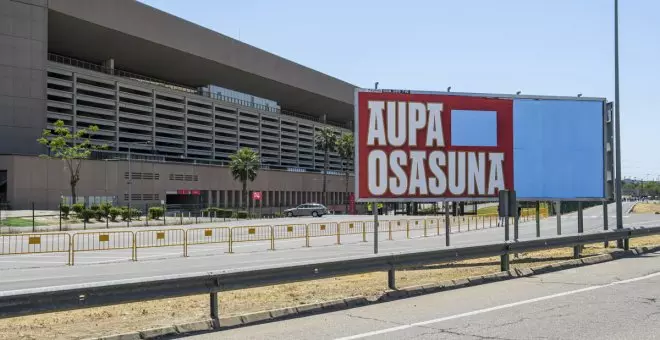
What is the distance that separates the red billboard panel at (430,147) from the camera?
15.8 m

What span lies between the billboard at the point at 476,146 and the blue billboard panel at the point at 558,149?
0.03m

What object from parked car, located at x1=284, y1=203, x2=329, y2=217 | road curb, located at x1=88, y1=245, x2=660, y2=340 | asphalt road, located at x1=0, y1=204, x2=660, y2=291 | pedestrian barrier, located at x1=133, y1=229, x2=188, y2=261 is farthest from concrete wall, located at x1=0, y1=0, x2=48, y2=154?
road curb, located at x1=88, y1=245, x2=660, y2=340

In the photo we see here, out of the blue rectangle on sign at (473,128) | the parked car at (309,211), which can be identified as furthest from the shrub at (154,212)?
the blue rectangle on sign at (473,128)

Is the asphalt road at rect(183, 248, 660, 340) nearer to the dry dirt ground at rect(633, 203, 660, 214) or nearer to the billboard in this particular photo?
the billboard

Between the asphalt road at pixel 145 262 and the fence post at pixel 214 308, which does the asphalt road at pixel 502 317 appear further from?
the asphalt road at pixel 145 262

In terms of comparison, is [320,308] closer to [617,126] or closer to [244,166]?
[617,126]

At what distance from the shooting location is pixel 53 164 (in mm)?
61688

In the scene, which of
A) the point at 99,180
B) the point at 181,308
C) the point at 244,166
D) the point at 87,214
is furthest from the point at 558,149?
the point at 244,166

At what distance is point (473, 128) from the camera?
17.1m

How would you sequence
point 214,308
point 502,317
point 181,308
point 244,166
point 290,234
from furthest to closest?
point 244,166 < point 290,234 < point 181,308 < point 502,317 < point 214,308

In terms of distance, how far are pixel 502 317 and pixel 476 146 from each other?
29.4ft

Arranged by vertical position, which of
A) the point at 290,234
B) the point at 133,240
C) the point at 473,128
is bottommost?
the point at 290,234

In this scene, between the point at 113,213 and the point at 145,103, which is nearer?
the point at 113,213

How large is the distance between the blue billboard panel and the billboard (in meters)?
0.03
